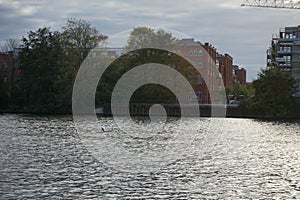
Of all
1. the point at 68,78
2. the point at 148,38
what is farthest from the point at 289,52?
the point at 68,78

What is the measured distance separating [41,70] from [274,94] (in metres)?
43.0

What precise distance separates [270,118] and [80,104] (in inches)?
1360

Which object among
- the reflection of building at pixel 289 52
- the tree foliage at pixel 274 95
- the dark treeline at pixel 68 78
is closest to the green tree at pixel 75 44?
the dark treeline at pixel 68 78

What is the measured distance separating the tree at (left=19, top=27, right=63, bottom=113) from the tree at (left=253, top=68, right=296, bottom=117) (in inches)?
1433

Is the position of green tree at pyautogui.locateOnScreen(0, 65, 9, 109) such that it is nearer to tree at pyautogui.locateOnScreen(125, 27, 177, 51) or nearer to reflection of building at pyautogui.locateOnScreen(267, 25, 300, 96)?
tree at pyautogui.locateOnScreen(125, 27, 177, 51)

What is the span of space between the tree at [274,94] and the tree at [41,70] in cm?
3641

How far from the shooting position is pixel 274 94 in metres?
93.9

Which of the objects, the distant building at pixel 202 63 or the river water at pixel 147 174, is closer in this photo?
the river water at pixel 147 174

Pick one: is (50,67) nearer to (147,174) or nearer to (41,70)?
(41,70)

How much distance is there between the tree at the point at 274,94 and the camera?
93.5m

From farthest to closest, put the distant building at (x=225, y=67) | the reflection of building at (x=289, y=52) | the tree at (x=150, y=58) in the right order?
the distant building at (x=225, y=67), the reflection of building at (x=289, y=52), the tree at (x=150, y=58)

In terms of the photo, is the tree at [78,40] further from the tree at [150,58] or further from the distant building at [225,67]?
the distant building at [225,67]

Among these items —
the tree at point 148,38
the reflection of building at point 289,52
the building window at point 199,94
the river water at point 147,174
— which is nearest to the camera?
the river water at point 147,174

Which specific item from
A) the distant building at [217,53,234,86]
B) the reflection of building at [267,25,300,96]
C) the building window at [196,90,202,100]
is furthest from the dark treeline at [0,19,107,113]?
the distant building at [217,53,234,86]
